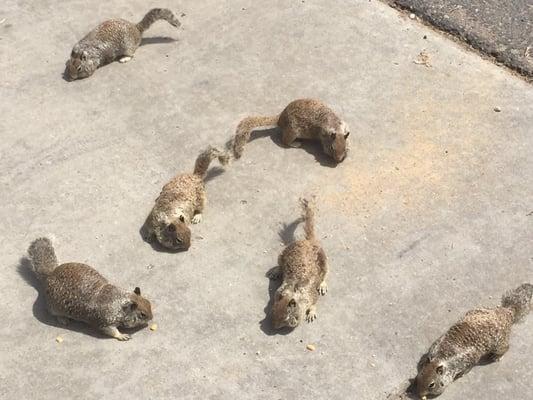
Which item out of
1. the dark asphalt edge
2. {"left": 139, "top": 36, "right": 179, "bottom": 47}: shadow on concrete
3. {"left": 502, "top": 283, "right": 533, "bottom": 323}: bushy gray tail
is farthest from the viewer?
{"left": 139, "top": 36, "right": 179, "bottom": 47}: shadow on concrete

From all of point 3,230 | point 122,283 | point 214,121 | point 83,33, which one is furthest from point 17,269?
point 83,33

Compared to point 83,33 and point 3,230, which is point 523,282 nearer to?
point 3,230

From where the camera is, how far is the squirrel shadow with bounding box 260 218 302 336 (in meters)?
6.73

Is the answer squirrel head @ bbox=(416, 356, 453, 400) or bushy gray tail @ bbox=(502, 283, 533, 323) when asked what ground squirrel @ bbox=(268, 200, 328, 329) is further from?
bushy gray tail @ bbox=(502, 283, 533, 323)

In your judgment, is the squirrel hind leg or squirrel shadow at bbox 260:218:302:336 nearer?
squirrel shadow at bbox 260:218:302:336

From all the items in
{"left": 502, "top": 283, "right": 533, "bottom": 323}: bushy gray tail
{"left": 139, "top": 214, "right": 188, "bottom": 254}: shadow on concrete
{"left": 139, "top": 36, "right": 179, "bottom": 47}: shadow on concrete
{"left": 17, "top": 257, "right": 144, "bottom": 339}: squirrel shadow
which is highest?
{"left": 502, "top": 283, "right": 533, "bottom": 323}: bushy gray tail

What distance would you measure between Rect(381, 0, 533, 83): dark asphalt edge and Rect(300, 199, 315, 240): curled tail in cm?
389

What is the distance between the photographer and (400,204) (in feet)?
25.8

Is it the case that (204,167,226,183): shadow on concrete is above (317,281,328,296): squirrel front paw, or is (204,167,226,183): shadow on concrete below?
above

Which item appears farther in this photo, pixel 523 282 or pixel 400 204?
pixel 400 204

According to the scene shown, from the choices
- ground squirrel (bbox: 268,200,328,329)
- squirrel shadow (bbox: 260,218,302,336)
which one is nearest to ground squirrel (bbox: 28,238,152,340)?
squirrel shadow (bbox: 260,218,302,336)

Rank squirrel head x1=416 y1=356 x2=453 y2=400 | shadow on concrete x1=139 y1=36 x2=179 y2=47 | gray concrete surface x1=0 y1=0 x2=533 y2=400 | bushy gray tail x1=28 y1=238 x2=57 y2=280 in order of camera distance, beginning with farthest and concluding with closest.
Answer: shadow on concrete x1=139 y1=36 x2=179 y2=47 → bushy gray tail x1=28 y1=238 x2=57 y2=280 → gray concrete surface x1=0 y1=0 x2=533 y2=400 → squirrel head x1=416 y1=356 x2=453 y2=400

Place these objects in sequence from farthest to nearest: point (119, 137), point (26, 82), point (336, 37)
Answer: point (336, 37)
point (26, 82)
point (119, 137)

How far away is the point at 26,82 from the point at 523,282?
20.5ft
